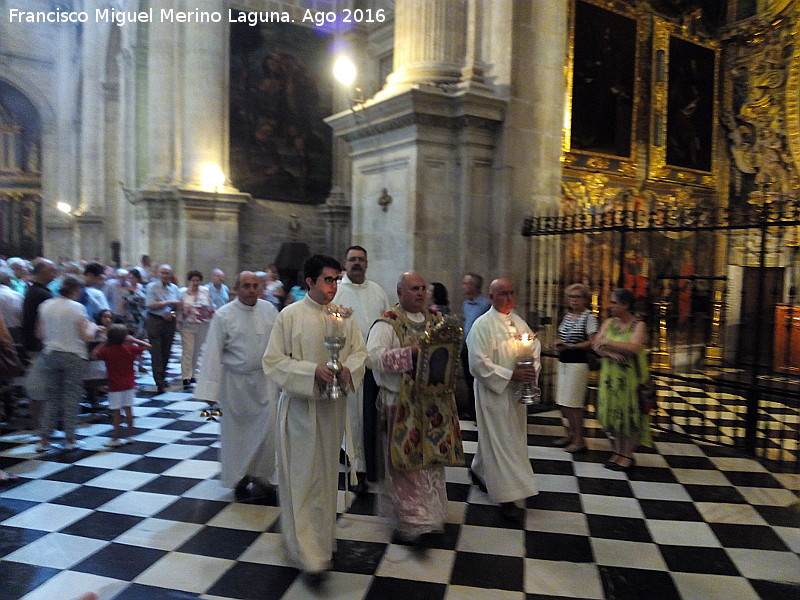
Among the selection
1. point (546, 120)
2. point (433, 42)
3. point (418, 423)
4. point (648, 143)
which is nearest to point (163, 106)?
point (433, 42)

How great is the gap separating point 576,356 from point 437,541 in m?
2.59

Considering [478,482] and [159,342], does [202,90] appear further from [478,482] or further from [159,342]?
[478,482]

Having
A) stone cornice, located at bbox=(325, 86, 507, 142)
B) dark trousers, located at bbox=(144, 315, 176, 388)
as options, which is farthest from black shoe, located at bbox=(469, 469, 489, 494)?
dark trousers, located at bbox=(144, 315, 176, 388)

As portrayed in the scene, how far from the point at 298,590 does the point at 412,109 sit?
537cm

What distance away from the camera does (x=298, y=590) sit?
336 centimetres

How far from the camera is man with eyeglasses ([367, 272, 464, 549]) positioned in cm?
388

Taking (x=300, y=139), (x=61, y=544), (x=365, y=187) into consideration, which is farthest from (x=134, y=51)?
(x=61, y=544)

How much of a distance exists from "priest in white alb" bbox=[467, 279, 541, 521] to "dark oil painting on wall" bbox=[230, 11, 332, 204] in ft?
37.5

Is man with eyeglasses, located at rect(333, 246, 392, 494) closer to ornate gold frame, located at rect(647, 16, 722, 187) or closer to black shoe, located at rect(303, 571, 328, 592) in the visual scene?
black shoe, located at rect(303, 571, 328, 592)

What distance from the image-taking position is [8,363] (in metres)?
4.84

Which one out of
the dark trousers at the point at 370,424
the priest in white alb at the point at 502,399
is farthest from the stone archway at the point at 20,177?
the priest in white alb at the point at 502,399

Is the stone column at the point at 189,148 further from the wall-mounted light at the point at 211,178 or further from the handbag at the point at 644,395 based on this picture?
the handbag at the point at 644,395

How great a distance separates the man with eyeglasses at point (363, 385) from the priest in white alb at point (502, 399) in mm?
854

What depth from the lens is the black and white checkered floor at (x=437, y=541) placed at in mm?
3424
